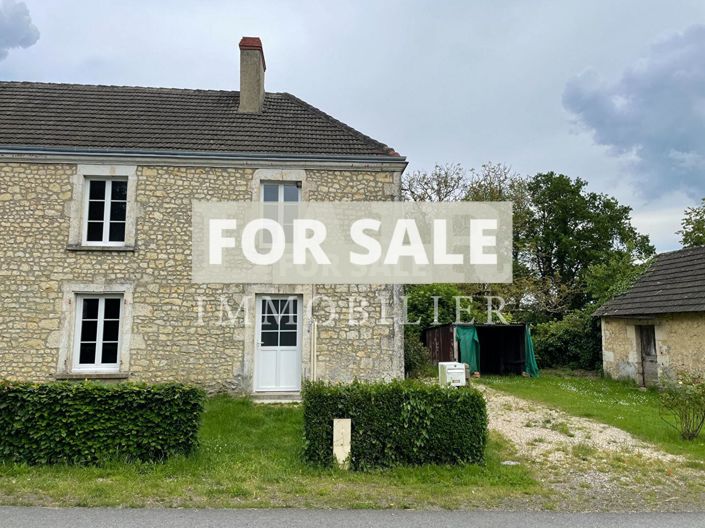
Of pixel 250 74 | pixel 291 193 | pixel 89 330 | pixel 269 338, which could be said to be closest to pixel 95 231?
pixel 89 330

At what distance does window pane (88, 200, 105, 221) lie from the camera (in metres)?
10.9

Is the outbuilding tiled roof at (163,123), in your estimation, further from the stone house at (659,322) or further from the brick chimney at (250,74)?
the stone house at (659,322)

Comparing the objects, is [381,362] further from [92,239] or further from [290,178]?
[92,239]

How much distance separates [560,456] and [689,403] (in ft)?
8.65

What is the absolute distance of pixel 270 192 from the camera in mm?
11352

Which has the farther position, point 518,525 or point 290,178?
point 290,178

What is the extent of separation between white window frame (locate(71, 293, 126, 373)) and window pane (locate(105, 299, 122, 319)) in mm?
75

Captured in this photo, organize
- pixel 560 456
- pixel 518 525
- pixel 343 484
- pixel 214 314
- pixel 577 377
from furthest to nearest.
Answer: pixel 577 377
pixel 214 314
pixel 560 456
pixel 343 484
pixel 518 525

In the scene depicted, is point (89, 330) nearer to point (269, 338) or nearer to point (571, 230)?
point (269, 338)

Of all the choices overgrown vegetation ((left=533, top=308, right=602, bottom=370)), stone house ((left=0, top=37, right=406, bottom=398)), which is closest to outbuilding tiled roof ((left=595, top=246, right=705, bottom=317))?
overgrown vegetation ((left=533, top=308, right=602, bottom=370))

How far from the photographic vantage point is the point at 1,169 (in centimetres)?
1072

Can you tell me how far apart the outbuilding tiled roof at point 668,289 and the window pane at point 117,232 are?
14.0 m

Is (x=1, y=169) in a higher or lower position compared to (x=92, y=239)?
higher

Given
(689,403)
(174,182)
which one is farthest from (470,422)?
(174,182)
